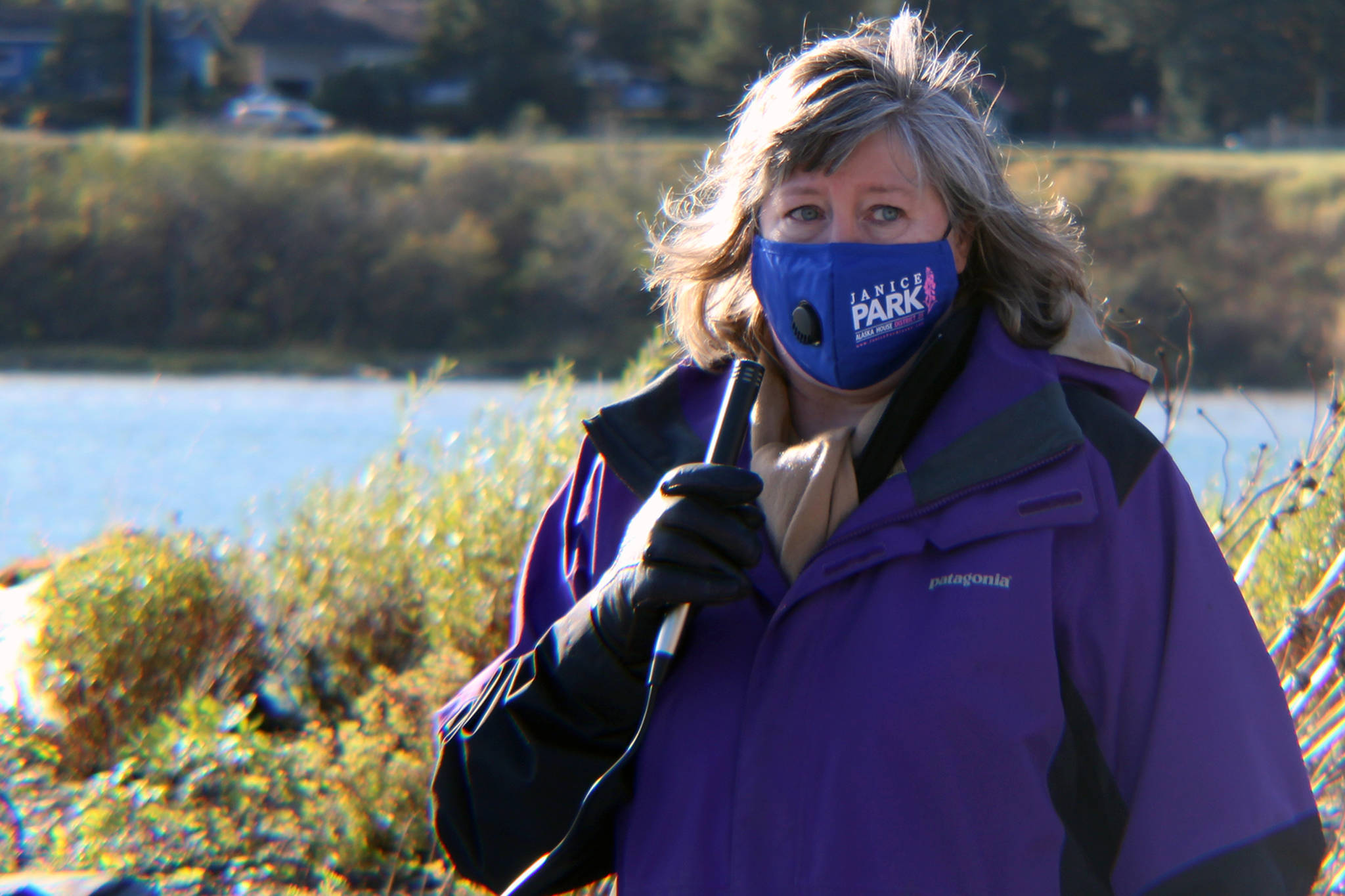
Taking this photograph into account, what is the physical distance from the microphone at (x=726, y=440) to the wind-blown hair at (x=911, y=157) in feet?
1.13

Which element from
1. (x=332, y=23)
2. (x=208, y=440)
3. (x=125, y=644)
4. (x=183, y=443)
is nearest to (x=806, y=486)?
(x=125, y=644)

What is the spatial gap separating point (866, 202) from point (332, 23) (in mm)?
65358

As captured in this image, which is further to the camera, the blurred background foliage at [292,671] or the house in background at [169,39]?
the house in background at [169,39]

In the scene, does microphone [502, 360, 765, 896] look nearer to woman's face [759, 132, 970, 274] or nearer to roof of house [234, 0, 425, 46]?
woman's face [759, 132, 970, 274]

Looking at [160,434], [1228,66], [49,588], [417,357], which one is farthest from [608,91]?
[49,588]

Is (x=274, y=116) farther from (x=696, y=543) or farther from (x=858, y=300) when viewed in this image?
(x=696, y=543)

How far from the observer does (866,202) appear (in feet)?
6.38

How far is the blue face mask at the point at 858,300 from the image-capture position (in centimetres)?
193

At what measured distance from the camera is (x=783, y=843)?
1689mm

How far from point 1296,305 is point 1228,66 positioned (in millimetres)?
20490

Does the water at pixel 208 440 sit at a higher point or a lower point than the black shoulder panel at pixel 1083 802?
lower

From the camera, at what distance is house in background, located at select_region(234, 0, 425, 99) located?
197ft

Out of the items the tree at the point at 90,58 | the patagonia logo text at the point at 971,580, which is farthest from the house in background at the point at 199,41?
the patagonia logo text at the point at 971,580

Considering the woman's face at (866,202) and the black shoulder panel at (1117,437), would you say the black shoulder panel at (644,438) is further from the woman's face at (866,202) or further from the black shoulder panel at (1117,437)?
the black shoulder panel at (1117,437)
